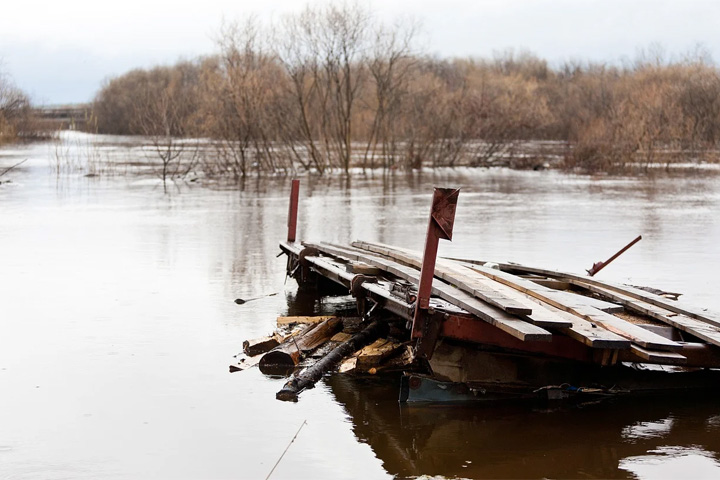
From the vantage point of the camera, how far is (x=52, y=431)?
6.90 meters

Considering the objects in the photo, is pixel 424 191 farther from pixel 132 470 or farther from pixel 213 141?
pixel 132 470

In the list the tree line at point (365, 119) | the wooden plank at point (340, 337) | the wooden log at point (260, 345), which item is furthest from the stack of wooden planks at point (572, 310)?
the tree line at point (365, 119)

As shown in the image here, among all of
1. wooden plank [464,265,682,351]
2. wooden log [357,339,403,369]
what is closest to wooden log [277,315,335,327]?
wooden log [357,339,403,369]

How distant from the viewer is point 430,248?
23.9ft

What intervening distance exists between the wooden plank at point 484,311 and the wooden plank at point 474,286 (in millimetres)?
60

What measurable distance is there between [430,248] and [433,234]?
111 millimetres

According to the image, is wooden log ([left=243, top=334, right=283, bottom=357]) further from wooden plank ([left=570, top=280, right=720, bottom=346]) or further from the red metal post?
wooden plank ([left=570, top=280, right=720, bottom=346])

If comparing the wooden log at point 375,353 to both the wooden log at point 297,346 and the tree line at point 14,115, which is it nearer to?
the wooden log at point 297,346

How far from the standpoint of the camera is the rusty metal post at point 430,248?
7211 millimetres

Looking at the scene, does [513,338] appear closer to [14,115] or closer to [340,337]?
[340,337]

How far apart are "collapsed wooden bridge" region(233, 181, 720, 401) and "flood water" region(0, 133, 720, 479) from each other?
0.23 meters

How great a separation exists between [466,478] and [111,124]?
83106 millimetres

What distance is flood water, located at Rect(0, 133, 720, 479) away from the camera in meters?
6.44

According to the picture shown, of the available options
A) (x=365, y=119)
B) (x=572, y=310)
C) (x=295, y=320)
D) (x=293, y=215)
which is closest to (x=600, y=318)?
(x=572, y=310)
